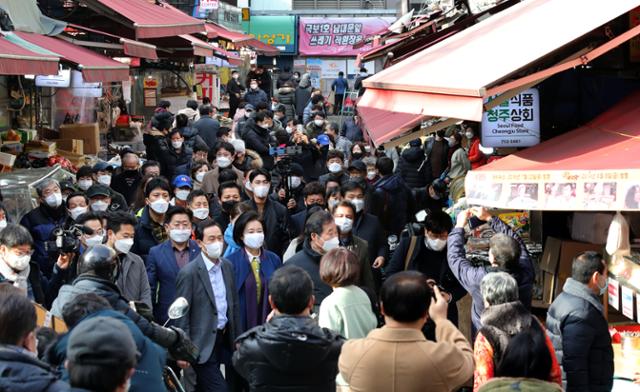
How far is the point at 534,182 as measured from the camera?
273 inches

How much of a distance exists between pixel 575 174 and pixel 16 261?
4.00 m

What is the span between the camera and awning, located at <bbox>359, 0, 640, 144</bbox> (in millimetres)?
6938

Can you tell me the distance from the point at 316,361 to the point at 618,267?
10.4 ft

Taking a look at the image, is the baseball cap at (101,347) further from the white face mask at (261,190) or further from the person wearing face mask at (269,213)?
the white face mask at (261,190)

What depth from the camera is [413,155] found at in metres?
15.9

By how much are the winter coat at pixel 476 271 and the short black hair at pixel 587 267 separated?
72 centimetres

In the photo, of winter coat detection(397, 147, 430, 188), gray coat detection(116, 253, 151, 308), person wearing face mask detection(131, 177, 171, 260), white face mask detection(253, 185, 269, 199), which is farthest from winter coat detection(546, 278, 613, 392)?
winter coat detection(397, 147, 430, 188)

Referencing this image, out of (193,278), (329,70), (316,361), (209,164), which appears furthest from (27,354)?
(329,70)

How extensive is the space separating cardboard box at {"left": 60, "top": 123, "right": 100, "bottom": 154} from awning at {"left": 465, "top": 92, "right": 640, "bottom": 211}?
1030cm

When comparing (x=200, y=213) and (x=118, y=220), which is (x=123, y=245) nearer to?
(x=118, y=220)

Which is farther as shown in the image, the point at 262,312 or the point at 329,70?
the point at 329,70

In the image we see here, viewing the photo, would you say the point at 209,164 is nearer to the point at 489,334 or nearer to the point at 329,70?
the point at 489,334

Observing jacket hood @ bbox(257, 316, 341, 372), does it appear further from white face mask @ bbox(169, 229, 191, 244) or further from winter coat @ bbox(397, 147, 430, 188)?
winter coat @ bbox(397, 147, 430, 188)

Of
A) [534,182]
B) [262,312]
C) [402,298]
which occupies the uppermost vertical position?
[534,182]
